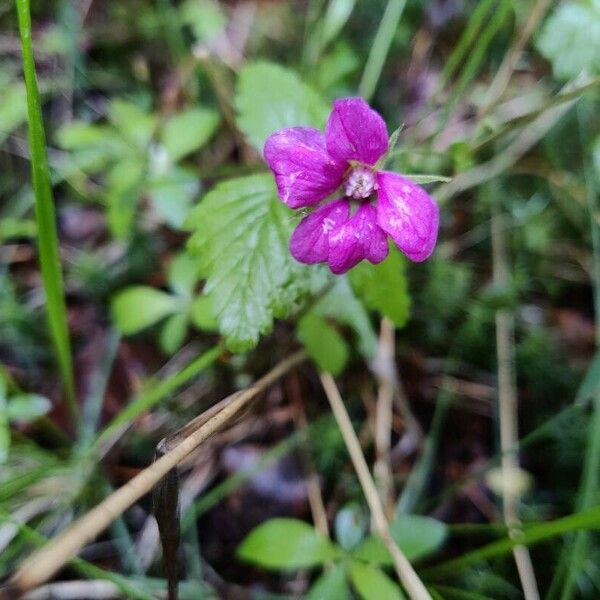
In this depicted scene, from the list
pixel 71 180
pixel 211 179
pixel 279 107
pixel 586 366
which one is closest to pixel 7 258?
pixel 71 180

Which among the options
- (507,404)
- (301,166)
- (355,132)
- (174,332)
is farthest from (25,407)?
(507,404)

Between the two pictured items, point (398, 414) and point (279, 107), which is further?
point (398, 414)

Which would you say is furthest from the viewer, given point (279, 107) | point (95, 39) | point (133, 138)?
point (95, 39)

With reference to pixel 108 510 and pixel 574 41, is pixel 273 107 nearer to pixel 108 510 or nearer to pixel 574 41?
pixel 574 41

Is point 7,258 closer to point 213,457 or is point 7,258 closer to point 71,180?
point 71,180

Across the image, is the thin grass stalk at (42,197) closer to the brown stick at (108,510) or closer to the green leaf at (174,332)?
the green leaf at (174,332)

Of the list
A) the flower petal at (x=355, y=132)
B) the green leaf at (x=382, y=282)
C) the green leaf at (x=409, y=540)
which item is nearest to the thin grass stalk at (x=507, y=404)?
the green leaf at (x=409, y=540)

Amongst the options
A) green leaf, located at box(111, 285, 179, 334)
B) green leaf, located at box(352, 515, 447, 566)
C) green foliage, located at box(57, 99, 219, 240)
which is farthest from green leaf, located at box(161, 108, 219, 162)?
green leaf, located at box(352, 515, 447, 566)
